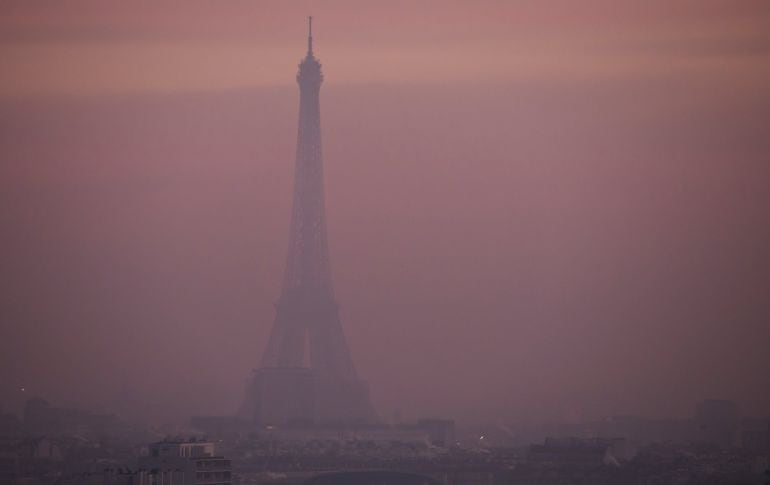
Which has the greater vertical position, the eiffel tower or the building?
the eiffel tower

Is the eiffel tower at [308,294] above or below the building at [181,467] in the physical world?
above

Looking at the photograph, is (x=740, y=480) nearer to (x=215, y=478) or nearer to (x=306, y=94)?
(x=215, y=478)

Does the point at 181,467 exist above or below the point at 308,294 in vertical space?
below

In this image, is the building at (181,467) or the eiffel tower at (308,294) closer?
the building at (181,467)

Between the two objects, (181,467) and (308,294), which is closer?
(181,467)

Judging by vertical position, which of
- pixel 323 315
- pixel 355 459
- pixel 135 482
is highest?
pixel 323 315

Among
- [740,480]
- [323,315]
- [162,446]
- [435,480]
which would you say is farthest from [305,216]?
[162,446]

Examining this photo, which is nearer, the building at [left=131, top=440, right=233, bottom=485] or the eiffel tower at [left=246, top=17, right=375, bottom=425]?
the building at [left=131, top=440, right=233, bottom=485]

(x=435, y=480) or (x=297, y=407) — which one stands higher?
(x=297, y=407)
